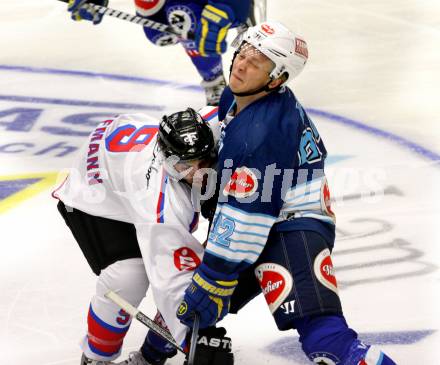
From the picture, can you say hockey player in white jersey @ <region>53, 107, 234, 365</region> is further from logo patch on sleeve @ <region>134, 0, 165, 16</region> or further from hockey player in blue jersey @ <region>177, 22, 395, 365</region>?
logo patch on sleeve @ <region>134, 0, 165, 16</region>

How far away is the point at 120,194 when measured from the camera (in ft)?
9.02

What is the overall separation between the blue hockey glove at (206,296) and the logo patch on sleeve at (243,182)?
9.2 inches

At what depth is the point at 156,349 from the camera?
300cm

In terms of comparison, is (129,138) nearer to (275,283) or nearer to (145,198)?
(145,198)

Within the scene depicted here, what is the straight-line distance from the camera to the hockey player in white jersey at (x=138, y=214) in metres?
2.59

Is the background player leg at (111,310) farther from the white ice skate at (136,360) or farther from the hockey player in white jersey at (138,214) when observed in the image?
the white ice skate at (136,360)

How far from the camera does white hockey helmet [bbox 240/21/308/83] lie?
255 centimetres

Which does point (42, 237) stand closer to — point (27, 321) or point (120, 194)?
point (27, 321)

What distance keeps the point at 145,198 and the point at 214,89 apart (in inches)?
107

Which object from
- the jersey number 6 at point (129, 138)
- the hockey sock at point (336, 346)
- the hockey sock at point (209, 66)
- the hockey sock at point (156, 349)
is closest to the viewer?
the hockey sock at point (336, 346)

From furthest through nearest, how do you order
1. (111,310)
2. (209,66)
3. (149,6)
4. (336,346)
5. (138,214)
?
1. (209,66)
2. (149,6)
3. (111,310)
4. (138,214)
5. (336,346)

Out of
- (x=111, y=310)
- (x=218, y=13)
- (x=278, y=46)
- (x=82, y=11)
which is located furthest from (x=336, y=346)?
(x=82, y=11)

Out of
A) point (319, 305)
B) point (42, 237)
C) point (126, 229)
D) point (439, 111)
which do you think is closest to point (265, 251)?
point (319, 305)

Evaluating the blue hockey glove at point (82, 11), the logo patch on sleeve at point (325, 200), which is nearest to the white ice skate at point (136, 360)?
the logo patch on sleeve at point (325, 200)
